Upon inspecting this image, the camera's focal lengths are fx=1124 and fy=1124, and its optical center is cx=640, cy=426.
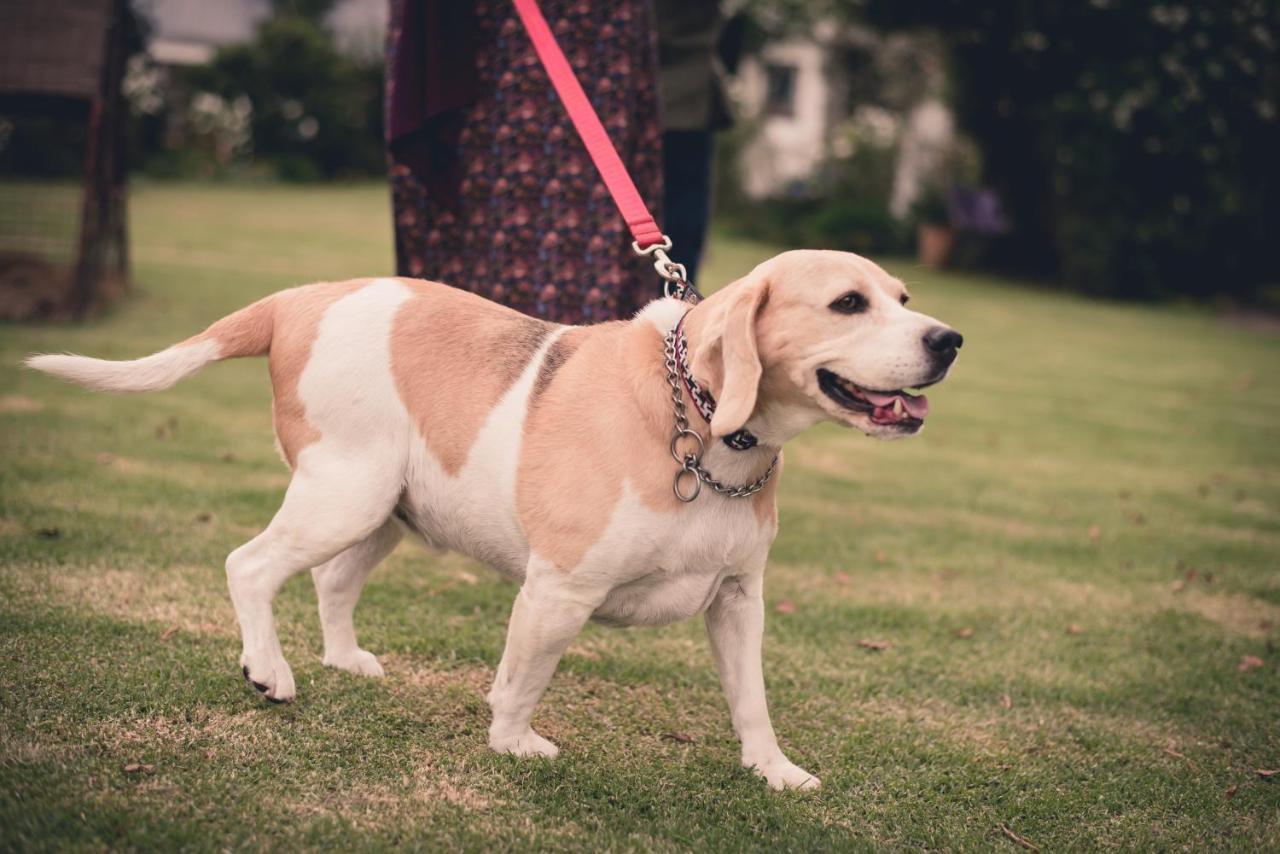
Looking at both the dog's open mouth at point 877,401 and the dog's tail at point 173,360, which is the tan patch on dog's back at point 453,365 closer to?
the dog's tail at point 173,360

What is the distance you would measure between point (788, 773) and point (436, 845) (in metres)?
Answer: 1.03

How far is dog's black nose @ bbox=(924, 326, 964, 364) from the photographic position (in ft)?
8.79

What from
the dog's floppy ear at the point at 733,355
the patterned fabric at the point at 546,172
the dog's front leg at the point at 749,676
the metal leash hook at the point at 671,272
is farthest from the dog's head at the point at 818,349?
the patterned fabric at the point at 546,172

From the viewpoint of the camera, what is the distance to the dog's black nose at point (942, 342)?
2680 millimetres

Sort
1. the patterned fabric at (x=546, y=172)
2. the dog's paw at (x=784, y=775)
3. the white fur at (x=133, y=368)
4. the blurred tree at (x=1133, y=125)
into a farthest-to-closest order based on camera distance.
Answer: the blurred tree at (x=1133, y=125) → the patterned fabric at (x=546, y=172) → the dog's paw at (x=784, y=775) → the white fur at (x=133, y=368)

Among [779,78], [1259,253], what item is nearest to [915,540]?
[1259,253]

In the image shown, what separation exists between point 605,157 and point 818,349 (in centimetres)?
112

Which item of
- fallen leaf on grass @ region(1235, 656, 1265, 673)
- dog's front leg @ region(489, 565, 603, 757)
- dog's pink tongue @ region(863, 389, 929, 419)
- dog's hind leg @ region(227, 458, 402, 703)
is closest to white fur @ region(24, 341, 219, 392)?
dog's hind leg @ region(227, 458, 402, 703)

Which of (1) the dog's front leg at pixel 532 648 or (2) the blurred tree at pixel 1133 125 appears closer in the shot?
(1) the dog's front leg at pixel 532 648

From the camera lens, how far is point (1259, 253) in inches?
690

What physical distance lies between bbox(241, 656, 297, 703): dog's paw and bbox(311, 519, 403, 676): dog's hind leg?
1.15 feet

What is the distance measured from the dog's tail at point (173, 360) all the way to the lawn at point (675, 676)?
0.87m

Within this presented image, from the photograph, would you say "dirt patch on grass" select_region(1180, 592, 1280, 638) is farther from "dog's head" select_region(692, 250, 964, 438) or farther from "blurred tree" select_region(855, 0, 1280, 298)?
"blurred tree" select_region(855, 0, 1280, 298)

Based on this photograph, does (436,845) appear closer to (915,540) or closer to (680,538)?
(680,538)
